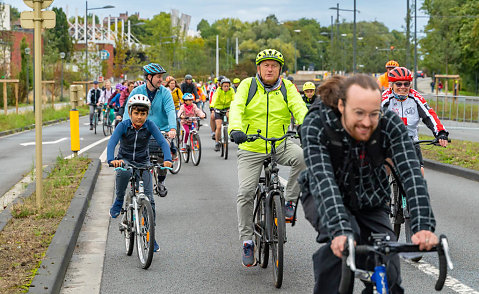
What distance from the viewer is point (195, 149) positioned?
616 inches

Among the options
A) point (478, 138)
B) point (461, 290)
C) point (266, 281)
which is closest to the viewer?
point (461, 290)

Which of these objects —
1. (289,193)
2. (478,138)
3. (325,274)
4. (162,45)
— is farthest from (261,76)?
(162,45)

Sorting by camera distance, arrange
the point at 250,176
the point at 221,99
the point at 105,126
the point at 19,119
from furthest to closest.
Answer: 1. the point at 19,119
2. the point at 105,126
3. the point at 221,99
4. the point at 250,176

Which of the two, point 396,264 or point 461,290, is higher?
point 396,264

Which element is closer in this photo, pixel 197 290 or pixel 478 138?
pixel 197 290

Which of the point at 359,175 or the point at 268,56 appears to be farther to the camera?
the point at 268,56

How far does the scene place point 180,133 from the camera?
16359 mm

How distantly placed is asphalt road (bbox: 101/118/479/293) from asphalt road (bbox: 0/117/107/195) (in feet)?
11.3

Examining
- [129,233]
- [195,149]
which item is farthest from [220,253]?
[195,149]

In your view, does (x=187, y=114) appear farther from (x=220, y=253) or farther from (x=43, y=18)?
(x=220, y=253)

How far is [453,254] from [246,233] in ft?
6.73

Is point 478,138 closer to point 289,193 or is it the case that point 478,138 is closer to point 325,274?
point 289,193

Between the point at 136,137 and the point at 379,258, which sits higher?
the point at 136,137

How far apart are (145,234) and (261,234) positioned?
3.54 feet
